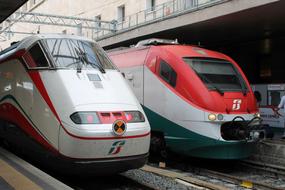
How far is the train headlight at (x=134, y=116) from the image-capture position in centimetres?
754

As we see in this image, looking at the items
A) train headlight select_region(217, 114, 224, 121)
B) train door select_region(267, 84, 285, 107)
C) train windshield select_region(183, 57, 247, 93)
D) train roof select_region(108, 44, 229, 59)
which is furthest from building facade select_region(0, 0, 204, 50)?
train headlight select_region(217, 114, 224, 121)

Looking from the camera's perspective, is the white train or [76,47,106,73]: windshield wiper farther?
[76,47,106,73]: windshield wiper

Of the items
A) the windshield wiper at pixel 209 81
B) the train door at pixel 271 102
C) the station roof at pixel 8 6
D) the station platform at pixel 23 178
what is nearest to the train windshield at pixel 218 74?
the windshield wiper at pixel 209 81

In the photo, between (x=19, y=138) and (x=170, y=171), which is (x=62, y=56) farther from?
(x=170, y=171)

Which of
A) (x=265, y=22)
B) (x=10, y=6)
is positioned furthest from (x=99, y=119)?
(x=265, y=22)

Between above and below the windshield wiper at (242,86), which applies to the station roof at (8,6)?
above

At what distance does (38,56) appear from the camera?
27.0ft

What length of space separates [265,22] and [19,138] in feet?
37.3

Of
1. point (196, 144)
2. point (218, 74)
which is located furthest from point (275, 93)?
point (196, 144)

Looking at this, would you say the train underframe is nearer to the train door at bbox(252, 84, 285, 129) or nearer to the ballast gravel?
the ballast gravel

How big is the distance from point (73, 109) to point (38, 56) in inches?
62.4

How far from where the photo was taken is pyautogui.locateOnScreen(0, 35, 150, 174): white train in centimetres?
713

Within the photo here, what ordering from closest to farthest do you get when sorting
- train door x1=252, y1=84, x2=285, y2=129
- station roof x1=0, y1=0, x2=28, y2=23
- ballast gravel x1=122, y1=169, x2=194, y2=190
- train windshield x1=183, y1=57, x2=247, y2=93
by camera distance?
1. ballast gravel x1=122, y1=169, x2=194, y2=190
2. train windshield x1=183, y1=57, x2=247, y2=93
3. station roof x1=0, y1=0, x2=28, y2=23
4. train door x1=252, y1=84, x2=285, y2=129

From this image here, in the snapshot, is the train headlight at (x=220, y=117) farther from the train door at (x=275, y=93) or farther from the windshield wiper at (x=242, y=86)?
the train door at (x=275, y=93)
